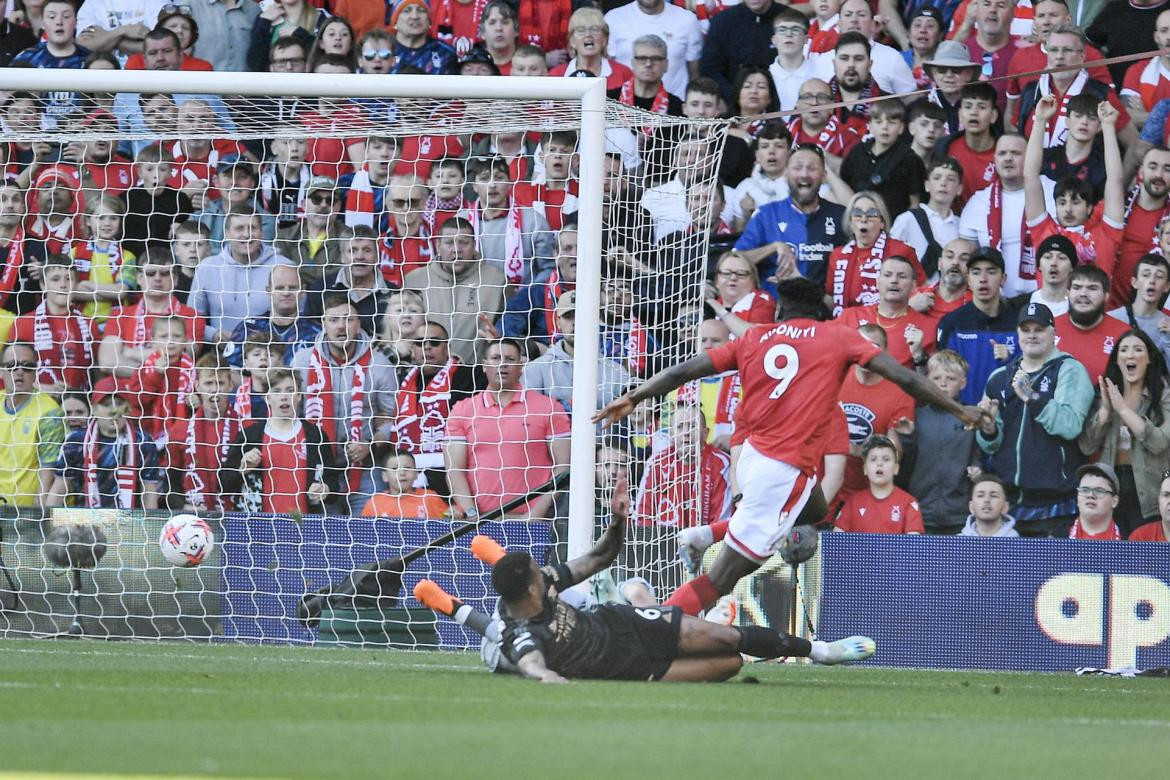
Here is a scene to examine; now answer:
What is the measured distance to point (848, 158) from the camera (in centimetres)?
1320

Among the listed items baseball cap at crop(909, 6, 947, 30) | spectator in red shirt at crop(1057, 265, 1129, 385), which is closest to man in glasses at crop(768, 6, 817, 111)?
baseball cap at crop(909, 6, 947, 30)

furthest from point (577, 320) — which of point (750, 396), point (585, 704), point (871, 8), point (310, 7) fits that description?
point (310, 7)

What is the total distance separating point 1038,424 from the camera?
1180 cm

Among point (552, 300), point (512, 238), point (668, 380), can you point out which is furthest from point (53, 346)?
point (668, 380)

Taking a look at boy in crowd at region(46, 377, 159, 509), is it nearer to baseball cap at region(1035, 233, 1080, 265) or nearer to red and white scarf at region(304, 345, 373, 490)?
red and white scarf at region(304, 345, 373, 490)

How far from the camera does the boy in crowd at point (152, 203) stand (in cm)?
1346

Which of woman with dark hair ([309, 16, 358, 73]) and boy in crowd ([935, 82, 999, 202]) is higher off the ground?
woman with dark hair ([309, 16, 358, 73])

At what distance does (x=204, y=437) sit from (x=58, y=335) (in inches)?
60.5

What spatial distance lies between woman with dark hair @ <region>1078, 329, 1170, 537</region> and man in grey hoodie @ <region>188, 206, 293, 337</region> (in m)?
6.27

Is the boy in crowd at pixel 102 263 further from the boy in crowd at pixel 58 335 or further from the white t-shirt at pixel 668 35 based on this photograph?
the white t-shirt at pixel 668 35

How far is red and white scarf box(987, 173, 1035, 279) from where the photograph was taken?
12.5 metres

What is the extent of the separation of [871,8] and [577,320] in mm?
5126

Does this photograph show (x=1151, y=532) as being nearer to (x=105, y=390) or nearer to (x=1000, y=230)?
(x=1000, y=230)

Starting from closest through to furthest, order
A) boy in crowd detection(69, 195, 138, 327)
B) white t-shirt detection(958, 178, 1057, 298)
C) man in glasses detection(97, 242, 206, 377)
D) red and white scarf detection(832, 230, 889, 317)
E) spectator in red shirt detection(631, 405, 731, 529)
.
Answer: spectator in red shirt detection(631, 405, 731, 529) → white t-shirt detection(958, 178, 1057, 298) → red and white scarf detection(832, 230, 889, 317) → man in glasses detection(97, 242, 206, 377) → boy in crowd detection(69, 195, 138, 327)
